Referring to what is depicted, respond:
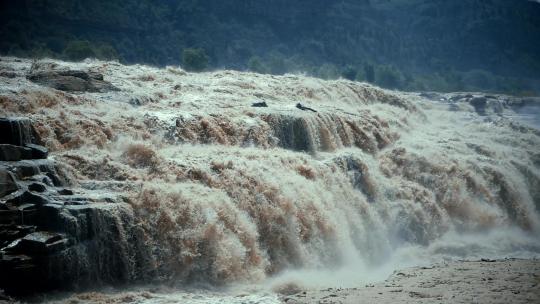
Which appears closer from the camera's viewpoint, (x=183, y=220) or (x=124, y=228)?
(x=124, y=228)

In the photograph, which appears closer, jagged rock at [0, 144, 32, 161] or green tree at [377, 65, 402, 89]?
jagged rock at [0, 144, 32, 161]

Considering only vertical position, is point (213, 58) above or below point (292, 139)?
above

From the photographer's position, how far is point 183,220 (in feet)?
43.6

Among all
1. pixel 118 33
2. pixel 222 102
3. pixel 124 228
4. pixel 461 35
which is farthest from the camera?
pixel 461 35

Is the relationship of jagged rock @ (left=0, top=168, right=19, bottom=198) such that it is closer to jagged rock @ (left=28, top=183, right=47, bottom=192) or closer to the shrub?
jagged rock @ (left=28, top=183, right=47, bottom=192)

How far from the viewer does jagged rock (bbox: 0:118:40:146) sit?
1278cm

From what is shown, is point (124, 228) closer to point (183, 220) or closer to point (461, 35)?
point (183, 220)

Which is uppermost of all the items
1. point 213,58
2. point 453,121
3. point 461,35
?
point 461,35

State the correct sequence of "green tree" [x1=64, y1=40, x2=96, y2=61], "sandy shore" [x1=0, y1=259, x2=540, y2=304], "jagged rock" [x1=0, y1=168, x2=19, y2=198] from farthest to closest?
"green tree" [x1=64, y1=40, x2=96, y2=61] < "sandy shore" [x1=0, y1=259, x2=540, y2=304] < "jagged rock" [x1=0, y1=168, x2=19, y2=198]

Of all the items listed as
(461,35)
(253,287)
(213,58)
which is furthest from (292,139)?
(461,35)

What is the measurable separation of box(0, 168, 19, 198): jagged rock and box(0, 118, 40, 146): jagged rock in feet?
5.24

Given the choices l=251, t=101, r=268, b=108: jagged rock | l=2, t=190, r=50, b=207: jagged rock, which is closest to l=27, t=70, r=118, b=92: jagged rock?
l=251, t=101, r=268, b=108: jagged rock

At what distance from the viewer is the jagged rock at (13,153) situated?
39.8 ft

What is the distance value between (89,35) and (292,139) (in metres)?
55.7
